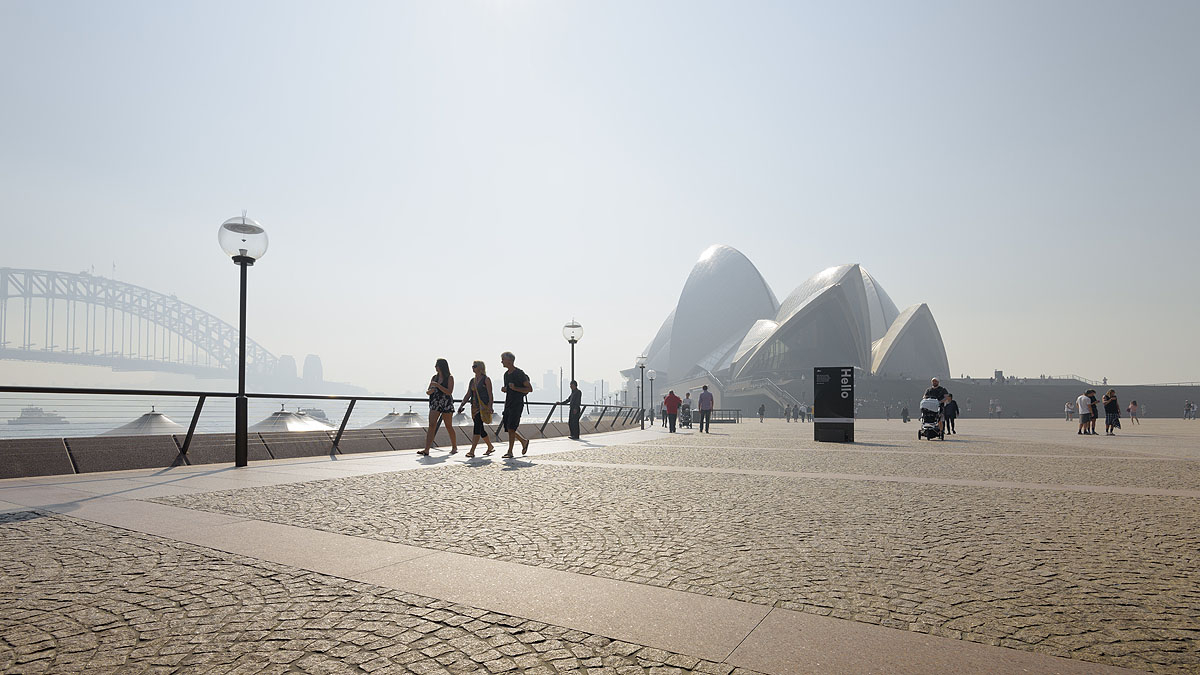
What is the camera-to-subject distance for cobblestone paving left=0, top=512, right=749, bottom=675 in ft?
7.36

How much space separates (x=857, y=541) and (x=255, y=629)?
3.50m

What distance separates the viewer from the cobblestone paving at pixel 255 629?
224 centimetres

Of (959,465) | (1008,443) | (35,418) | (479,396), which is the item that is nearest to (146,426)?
(35,418)

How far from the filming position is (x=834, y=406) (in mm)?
18078

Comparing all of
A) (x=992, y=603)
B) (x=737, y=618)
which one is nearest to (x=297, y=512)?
(x=737, y=618)

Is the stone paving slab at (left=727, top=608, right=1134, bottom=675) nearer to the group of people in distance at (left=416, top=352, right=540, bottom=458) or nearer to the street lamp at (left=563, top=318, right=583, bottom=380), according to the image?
the group of people in distance at (left=416, top=352, right=540, bottom=458)

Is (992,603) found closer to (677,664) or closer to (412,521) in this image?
(677,664)

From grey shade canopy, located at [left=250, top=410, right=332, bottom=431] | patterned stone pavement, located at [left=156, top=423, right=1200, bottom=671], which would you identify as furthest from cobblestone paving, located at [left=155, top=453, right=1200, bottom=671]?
grey shade canopy, located at [left=250, top=410, right=332, bottom=431]

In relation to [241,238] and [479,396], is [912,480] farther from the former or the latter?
[241,238]

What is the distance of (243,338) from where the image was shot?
391 inches

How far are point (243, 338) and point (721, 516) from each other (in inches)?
320

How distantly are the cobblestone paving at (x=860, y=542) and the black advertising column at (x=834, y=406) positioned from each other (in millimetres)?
10822

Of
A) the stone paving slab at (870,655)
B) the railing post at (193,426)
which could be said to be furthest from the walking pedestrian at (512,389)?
the stone paving slab at (870,655)

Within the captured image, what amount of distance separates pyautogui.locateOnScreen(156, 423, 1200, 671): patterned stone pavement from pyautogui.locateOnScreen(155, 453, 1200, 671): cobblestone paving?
1cm
